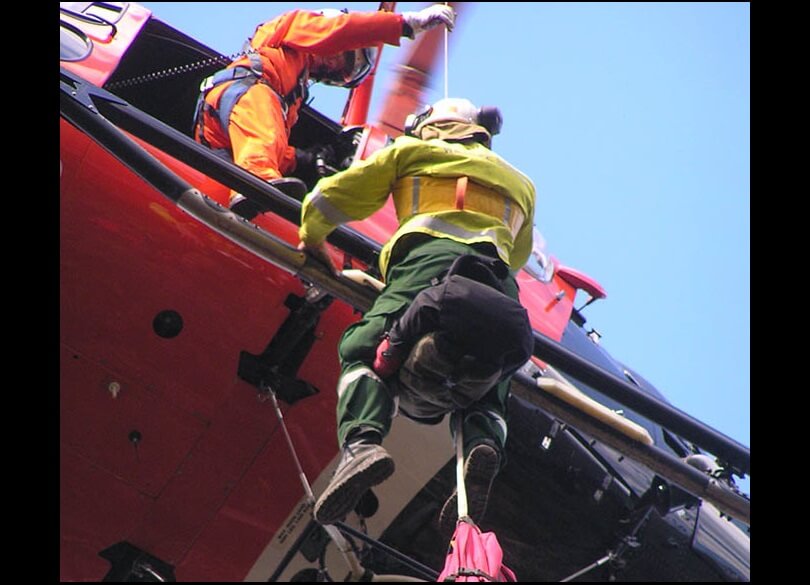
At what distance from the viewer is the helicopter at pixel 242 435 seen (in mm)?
5645

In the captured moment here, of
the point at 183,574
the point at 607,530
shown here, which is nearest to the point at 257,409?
the point at 183,574

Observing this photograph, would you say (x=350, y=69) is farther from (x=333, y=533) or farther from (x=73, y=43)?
(x=333, y=533)

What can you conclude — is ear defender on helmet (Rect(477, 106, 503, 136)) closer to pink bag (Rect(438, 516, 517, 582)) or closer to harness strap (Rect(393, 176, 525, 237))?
harness strap (Rect(393, 176, 525, 237))

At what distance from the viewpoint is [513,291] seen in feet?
15.2

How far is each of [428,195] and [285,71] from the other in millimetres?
2736

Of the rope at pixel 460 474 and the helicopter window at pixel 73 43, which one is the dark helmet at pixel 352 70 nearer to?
the helicopter window at pixel 73 43

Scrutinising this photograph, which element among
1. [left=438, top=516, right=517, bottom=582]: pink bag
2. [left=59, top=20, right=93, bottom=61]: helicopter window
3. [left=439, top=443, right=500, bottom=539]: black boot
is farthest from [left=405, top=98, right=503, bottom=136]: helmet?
[left=59, top=20, right=93, bottom=61]: helicopter window

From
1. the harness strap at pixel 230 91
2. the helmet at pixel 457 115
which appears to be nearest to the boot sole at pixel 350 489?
the helmet at pixel 457 115

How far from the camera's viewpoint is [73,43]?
6562 mm

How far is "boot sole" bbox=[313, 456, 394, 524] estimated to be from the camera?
4008 mm

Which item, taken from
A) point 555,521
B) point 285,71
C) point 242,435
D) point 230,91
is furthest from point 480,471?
point 285,71

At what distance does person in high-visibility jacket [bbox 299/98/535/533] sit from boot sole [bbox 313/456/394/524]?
13 millimetres

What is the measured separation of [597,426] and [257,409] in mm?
1686
